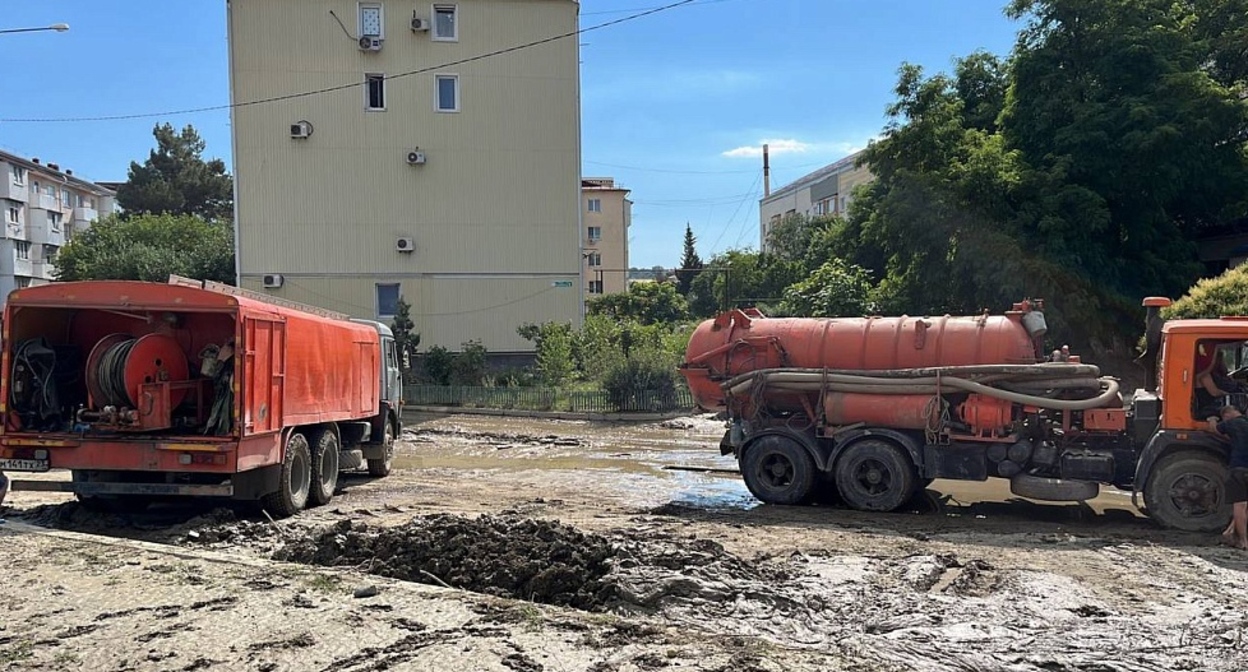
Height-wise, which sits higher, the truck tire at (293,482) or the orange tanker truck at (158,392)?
the orange tanker truck at (158,392)

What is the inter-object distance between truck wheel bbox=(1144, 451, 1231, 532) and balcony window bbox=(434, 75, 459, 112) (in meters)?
28.6

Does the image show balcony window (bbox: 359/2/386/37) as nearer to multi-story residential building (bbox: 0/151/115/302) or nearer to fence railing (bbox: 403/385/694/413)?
fence railing (bbox: 403/385/694/413)

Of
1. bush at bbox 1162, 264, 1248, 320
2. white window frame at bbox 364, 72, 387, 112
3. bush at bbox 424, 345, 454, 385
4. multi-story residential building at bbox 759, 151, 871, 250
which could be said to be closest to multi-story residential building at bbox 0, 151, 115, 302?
white window frame at bbox 364, 72, 387, 112

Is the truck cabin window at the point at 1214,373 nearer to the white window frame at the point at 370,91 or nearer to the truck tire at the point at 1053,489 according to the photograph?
the truck tire at the point at 1053,489

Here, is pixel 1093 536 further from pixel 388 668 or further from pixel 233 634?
pixel 233 634

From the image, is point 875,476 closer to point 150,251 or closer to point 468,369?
point 468,369

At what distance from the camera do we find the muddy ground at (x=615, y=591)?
569 centimetres

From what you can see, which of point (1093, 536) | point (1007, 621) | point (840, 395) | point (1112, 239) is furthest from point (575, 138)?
point (1007, 621)

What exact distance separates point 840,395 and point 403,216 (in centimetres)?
2552

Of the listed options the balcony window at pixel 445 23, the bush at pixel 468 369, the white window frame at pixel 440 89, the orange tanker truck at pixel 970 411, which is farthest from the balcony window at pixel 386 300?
the orange tanker truck at pixel 970 411

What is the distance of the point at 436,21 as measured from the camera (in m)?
34.0

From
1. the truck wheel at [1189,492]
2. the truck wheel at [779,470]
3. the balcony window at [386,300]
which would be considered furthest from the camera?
the balcony window at [386,300]

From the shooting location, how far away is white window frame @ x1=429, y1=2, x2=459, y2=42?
1334 inches

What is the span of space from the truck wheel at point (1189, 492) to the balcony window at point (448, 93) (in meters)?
28.6
